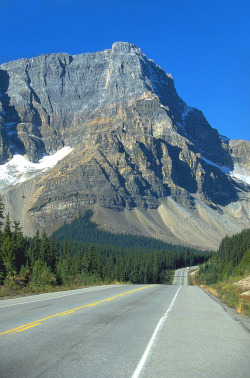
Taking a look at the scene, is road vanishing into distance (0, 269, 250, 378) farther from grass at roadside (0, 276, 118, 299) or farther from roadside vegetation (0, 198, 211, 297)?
roadside vegetation (0, 198, 211, 297)

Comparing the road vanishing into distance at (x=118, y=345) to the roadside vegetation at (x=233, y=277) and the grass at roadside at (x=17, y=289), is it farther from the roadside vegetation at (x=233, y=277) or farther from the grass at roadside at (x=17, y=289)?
the grass at roadside at (x=17, y=289)

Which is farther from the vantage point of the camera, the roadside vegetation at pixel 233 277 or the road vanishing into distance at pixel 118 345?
the roadside vegetation at pixel 233 277

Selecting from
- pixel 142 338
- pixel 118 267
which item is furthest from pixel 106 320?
pixel 118 267

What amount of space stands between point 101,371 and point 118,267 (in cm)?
11565

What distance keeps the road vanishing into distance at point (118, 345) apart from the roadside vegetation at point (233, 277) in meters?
6.35

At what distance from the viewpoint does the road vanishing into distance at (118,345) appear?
27.2 ft

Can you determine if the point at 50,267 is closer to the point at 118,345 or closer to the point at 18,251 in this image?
the point at 18,251

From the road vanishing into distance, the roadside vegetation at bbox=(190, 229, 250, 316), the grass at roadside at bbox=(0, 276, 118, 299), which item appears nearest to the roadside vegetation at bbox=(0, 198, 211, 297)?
the grass at roadside at bbox=(0, 276, 118, 299)

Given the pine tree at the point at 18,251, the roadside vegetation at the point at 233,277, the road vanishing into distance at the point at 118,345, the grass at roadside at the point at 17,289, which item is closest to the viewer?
the road vanishing into distance at the point at 118,345

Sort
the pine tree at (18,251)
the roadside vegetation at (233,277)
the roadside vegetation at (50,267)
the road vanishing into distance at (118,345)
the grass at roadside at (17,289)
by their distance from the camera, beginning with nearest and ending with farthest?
the road vanishing into distance at (118,345) → the roadside vegetation at (233,277) → the grass at roadside at (17,289) → the roadside vegetation at (50,267) → the pine tree at (18,251)

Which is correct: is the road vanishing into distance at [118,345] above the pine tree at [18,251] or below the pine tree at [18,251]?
below

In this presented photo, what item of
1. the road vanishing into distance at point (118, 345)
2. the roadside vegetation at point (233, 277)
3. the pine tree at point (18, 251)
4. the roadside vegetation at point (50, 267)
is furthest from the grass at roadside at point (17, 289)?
the pine tree at point (18, 251)

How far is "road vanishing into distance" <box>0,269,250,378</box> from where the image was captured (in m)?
8.29

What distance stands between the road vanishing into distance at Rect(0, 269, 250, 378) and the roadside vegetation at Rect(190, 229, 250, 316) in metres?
6.35
